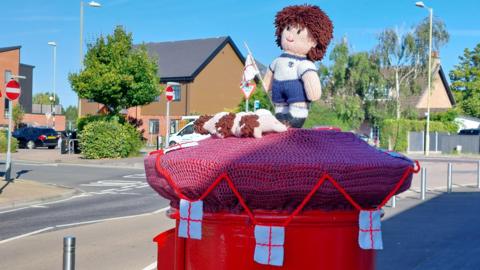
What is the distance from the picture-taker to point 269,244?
219 centimetres

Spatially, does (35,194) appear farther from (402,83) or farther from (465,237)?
(402,83)

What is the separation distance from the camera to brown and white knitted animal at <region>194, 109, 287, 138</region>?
2.40 meters

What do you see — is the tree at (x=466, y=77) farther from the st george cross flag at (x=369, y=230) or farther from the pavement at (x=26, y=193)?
the st george cross flag at (x=369, y=230)

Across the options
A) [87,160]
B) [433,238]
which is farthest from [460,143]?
[433,238]

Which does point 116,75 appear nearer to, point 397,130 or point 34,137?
point 34,137

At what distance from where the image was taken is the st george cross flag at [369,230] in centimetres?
230

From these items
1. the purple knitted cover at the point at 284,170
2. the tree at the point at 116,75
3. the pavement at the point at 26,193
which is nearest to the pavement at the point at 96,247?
the pavement at the point at 26,193

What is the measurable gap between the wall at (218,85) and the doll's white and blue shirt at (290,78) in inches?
1739

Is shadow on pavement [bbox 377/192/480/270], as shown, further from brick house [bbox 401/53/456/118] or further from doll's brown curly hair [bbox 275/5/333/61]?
brick house [bbox 401/53/456/118]

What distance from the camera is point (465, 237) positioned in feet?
32.1

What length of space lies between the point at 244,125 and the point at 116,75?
25859 millimetres

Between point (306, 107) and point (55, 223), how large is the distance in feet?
28.4

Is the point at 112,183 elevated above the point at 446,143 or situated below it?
below

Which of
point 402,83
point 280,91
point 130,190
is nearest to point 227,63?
point 402,83
